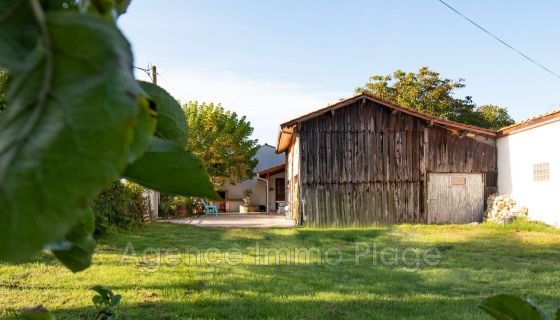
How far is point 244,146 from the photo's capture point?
2962 centimetres

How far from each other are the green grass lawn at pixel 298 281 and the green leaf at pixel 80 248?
16.0ft

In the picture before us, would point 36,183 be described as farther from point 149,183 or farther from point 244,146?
point 244,146

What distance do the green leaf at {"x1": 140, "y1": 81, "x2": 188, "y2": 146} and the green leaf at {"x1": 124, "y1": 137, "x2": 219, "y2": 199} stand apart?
3 cm

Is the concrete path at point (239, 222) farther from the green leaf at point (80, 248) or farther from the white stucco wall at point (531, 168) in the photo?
the green leaf at point (80, 248)

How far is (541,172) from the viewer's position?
526 inches

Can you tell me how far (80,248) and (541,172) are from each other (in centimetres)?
1489

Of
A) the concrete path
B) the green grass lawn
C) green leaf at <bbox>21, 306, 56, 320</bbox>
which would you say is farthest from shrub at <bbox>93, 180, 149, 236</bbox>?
green leaf at <bbox>21, 306, 56, 320</bbox>

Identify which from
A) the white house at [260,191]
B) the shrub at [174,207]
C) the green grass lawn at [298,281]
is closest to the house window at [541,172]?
the green grass lawn at [298,281]

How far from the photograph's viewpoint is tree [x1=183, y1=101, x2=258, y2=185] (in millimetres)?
28297

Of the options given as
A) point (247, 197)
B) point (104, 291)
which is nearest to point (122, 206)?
point (104, 291)

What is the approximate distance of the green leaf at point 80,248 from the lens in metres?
0.29

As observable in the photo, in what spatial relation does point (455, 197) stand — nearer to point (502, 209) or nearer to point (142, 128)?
point (502, 209)

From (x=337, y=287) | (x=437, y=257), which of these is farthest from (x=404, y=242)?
(x=337, y=287)

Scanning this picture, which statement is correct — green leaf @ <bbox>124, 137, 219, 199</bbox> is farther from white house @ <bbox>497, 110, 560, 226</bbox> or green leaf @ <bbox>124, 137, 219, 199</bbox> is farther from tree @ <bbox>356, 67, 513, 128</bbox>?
tree @ <bbox>356, 67, 513, 128</bbox>
